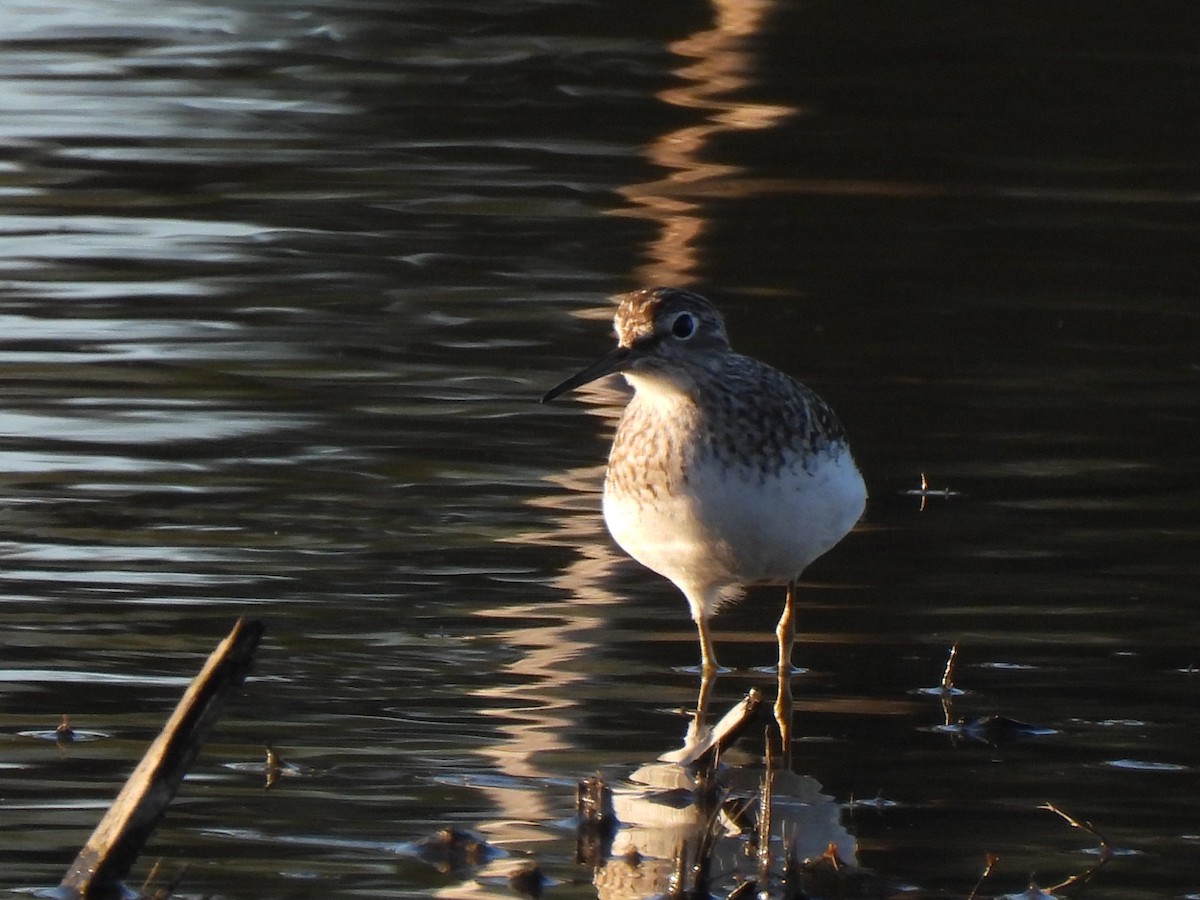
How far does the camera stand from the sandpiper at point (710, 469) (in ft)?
25.5

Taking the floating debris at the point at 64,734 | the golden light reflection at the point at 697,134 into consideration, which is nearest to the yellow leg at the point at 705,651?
the floating debris at the point at 64,734

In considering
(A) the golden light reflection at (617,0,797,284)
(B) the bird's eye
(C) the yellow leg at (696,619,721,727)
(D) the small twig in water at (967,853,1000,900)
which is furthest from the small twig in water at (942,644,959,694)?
(A) the golden light reflection at (617,0,797,284)

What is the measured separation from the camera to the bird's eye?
799 cm

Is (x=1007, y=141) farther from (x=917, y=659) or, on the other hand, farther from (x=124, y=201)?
(x=917, y=659)

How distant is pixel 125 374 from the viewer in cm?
1152

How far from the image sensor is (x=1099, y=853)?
6.33m

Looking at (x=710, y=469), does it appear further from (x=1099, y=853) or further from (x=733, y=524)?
(x=1099, y=853)

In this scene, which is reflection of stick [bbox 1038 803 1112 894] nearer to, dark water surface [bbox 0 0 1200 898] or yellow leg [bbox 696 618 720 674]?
dark water surface [bbox 0 0 1200 898]

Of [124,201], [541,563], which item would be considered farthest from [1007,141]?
[541,563]

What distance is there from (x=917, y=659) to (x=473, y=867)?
93.6 inches

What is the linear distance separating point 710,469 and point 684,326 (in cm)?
51

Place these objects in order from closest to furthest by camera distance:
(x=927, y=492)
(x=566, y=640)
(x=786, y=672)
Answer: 1. (x=786, y=672)
2. (x=566, y=640)
3. (x=927, y=492)

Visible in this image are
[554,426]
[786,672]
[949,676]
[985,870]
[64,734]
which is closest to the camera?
[985,870]

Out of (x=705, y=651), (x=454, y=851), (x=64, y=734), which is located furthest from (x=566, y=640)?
(x=454, y=851)
